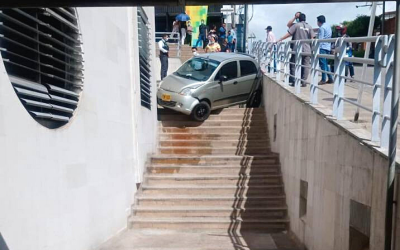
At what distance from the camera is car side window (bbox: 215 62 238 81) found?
534 inches

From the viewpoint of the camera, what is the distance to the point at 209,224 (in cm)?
938

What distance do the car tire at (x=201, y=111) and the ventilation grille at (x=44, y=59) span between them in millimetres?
6450

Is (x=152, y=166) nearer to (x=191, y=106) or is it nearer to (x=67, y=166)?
(x=191, y=106)

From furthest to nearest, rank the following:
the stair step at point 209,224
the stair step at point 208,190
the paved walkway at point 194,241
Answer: the stair step at point 208,190, the stair step at point 209,224, the paved walkway at point 194,241

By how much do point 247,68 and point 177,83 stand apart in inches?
100

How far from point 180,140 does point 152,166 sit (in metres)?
1.56

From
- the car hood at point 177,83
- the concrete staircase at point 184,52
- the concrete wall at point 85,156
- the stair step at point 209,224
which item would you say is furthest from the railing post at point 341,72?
the concrete staircase at point 184,52

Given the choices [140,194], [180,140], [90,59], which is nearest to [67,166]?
[90,59]

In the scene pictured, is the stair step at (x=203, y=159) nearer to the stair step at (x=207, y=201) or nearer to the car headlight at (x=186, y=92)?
the stair step at (x=207, y=201)

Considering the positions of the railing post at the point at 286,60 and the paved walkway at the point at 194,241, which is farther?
the railing post at the point at 286,60

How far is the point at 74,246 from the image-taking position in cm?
594

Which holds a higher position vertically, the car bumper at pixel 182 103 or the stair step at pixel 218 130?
the car bumper at pixel 182 103

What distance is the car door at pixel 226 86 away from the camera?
1328cm

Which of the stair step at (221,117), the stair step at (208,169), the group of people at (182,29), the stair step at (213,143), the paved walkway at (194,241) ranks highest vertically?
the group of people at (182,29)
